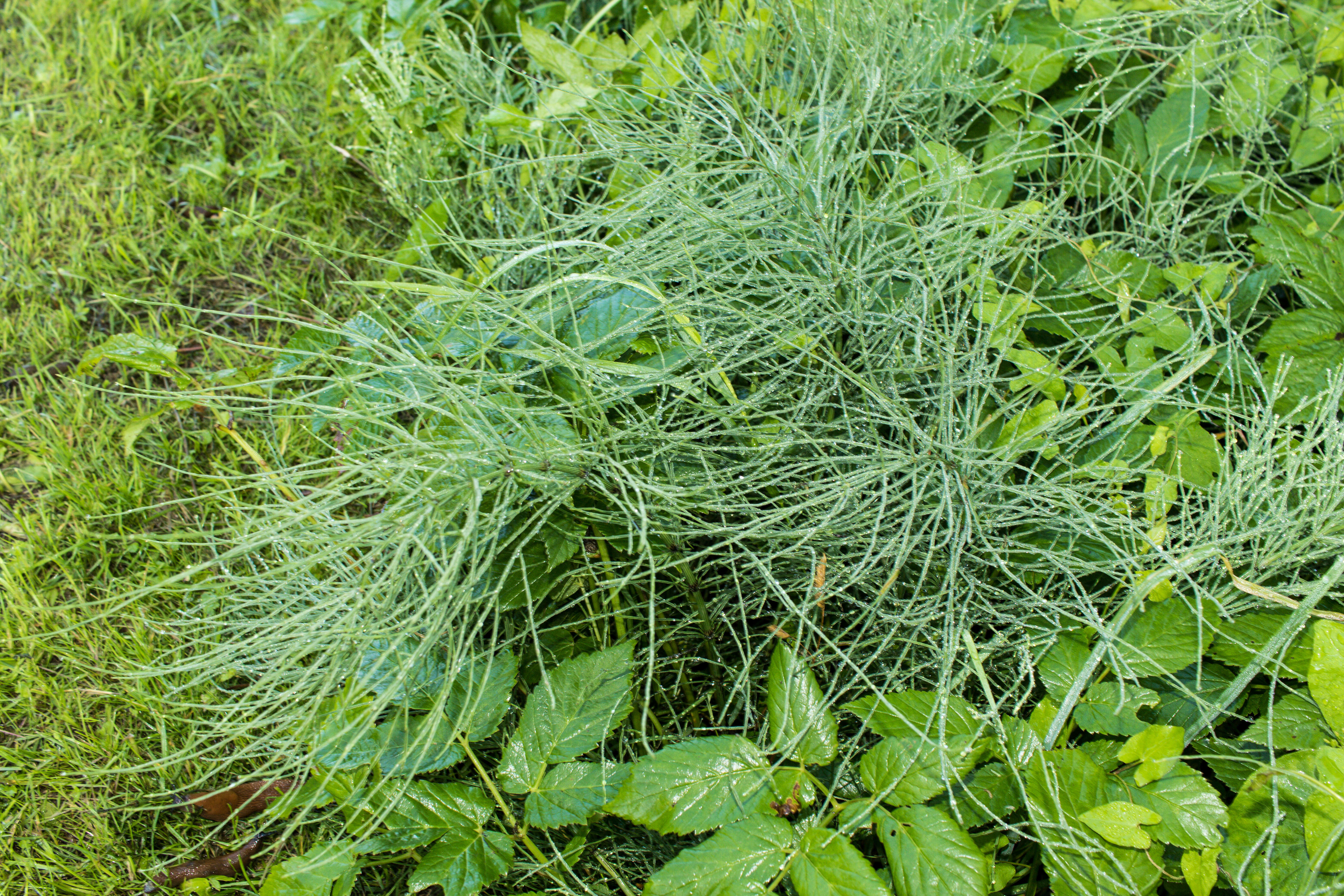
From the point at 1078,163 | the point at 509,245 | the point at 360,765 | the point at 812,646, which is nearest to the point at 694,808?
the point at 812,646

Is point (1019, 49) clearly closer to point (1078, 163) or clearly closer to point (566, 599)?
point (1078, 163)

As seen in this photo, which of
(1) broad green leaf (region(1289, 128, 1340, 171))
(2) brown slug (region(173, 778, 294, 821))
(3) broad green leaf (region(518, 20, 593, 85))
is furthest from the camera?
(3) broad green leaf (region(518, 20, 593, 85))

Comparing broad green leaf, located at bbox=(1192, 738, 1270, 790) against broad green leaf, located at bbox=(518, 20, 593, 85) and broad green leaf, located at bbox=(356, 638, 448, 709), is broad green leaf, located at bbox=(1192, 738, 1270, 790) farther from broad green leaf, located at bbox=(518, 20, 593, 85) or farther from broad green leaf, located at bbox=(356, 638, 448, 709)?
broad green leaf, located at bbox=(518, 20, 593, 85)

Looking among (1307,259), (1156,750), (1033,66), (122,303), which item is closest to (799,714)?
(1156,750)

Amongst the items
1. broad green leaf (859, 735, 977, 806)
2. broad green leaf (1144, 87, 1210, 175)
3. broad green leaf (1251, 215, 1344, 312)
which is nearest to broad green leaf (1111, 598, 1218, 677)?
broad green leaf (859, 735, 977, 806)

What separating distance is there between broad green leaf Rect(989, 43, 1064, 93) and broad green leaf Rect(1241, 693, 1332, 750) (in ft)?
3.65

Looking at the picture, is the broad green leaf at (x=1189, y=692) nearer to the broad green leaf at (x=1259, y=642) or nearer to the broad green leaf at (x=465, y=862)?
the broad green leaf at (x=1259, y=642)

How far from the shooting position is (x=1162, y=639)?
1165 millimetres

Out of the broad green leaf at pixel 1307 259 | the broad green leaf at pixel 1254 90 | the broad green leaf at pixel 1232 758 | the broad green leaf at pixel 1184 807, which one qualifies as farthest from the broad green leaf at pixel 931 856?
the broad green leaf at pixel 1254 90

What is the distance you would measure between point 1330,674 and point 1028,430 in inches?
17.7

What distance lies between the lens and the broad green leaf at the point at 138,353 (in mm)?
1440

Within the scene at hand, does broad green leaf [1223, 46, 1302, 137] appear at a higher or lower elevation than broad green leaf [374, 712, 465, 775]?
higher

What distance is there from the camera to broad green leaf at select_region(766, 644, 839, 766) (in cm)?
112

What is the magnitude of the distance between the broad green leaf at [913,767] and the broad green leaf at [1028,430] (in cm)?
40
